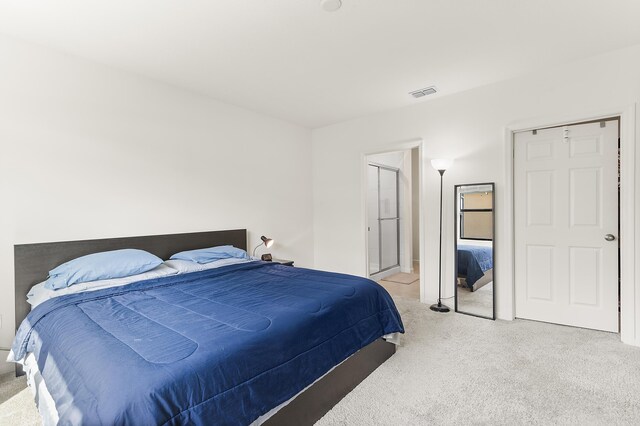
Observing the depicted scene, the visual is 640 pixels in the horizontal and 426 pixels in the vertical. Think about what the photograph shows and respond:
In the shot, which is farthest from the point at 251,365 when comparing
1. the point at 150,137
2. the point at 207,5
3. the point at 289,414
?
the point at 150,137

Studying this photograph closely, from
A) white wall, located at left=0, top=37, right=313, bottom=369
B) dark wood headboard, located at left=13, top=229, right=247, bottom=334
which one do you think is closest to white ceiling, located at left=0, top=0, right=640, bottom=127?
white wall, located at left=0, top=37, right=313, bottom=369

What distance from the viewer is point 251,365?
140 centimetres

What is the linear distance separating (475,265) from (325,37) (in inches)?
111

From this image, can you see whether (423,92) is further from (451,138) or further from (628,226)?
(628,226)

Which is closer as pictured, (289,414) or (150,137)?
(289,414)

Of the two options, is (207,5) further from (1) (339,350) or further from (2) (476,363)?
(2) (476,363)

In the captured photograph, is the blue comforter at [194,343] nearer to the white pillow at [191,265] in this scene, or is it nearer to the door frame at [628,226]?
the white pillow at [191,265]

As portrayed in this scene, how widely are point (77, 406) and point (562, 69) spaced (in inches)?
166

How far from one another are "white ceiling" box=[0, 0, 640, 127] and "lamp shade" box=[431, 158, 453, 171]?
81 centimetres

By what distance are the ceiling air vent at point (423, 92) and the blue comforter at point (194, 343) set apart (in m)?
2.32

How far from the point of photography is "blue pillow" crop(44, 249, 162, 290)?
2305 millimetres

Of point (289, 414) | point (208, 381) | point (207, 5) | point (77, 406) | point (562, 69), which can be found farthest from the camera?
point (562, 69)

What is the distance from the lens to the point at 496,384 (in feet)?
6.95

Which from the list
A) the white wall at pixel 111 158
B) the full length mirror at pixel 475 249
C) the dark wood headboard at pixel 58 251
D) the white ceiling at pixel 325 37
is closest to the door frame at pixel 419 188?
the full length mirror at pixel 475 249
